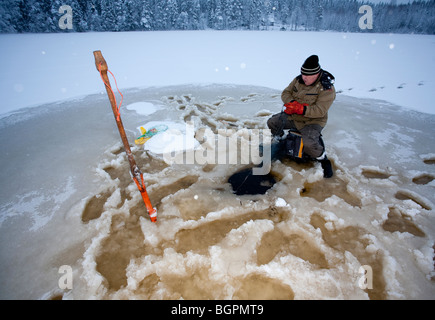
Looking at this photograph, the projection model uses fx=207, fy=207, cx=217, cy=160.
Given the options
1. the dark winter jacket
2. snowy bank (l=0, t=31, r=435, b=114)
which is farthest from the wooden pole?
snowy bank (l=0, t=31, r=435, b=114)

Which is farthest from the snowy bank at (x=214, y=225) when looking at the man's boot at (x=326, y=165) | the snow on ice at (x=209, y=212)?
the man's boot at (x=326, y=165)

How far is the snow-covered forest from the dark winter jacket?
130 ft

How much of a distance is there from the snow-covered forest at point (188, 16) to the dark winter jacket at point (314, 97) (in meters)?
39.5

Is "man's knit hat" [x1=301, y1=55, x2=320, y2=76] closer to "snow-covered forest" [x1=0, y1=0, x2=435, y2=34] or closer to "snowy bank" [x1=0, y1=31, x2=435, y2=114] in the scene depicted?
"snowy bank" [x1=0, y1=31, x2=435, y2=114]

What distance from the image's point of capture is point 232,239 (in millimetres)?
2111

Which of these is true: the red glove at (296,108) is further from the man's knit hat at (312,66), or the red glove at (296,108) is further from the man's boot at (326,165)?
the man's boot at (326,165)

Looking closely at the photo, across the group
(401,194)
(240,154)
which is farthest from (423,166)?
(240,154)

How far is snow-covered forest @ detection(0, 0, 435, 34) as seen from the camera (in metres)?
28.9

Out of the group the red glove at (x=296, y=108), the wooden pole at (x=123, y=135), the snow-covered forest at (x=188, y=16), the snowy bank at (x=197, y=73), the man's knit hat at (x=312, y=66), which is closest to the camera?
the wooden pole at (x=123, y=135)

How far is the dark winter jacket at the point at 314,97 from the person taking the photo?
3076mm

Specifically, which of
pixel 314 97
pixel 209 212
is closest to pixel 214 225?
pixel 209 212

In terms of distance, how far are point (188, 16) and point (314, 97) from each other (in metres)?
44.5

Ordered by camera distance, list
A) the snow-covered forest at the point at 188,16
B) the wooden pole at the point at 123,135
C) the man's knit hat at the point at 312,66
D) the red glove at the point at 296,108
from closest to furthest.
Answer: the wooden pole at the point at 123,135 → the man's knit hat at the point at 312,66 → the red glove at the point at 296,108 → the snow-covered forest at the point at 188,16

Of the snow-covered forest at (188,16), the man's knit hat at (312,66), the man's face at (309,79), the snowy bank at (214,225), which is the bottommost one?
the snowy bank at (214,225)
